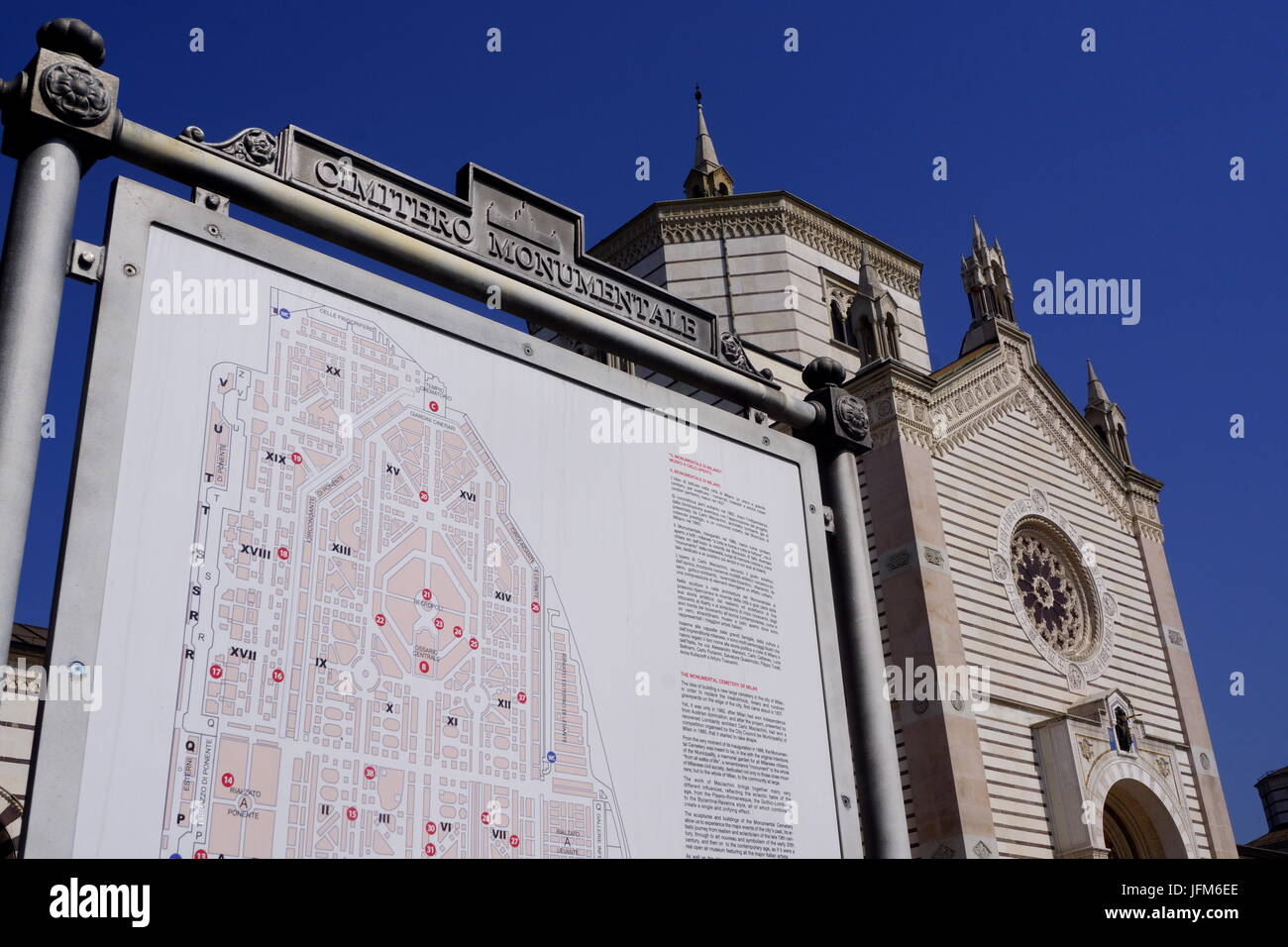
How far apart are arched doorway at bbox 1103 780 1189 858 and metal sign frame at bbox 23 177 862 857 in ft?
60.9

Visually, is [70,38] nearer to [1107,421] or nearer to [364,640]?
[364,640]

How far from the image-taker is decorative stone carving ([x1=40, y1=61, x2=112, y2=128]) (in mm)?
5527

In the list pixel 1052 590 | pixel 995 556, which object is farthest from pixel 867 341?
pixel 1052 590

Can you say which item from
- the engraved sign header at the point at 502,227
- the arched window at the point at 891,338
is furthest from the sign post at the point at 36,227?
the arched window at the point at 891,338

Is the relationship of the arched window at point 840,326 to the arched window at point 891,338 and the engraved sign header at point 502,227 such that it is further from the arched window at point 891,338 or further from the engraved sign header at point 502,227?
the engraved sign header at point 502,227

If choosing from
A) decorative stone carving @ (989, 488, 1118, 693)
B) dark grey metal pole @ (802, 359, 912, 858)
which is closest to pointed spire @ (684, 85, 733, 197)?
decorative stone carving @ (989, 488, 1118, 693)

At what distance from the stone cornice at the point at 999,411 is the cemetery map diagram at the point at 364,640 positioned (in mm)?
17492

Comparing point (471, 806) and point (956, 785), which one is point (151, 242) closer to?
point (471, 806)

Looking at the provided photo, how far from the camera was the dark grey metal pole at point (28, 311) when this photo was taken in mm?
4730

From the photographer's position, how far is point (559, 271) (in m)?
7.52

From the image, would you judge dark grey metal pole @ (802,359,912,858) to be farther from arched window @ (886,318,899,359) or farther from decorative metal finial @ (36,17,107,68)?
arched window @ (886,318,899,359)

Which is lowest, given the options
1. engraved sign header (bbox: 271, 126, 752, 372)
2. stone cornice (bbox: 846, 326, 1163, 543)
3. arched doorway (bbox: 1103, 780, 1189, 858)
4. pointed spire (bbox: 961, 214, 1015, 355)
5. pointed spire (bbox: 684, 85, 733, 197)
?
arched doorway (bbox: 1103, 780, 1189, 858)
